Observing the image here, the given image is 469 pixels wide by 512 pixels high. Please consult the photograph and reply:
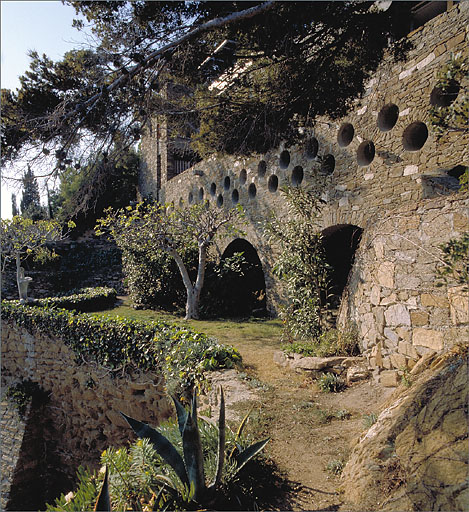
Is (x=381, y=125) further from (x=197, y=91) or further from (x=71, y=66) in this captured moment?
(x=71, y=66)

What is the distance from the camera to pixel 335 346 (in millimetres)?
4957

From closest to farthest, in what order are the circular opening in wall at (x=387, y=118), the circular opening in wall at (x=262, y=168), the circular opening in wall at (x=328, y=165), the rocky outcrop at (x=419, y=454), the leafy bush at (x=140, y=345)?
the rocky outcrop at (x=419, y=454) → the leafy bush at (x=140, y=345) → the circular opening in wall at (x=387, y=118) → the circular opening in wall at (x=328, y=165) → the circular opening in wall at (x=262, y=168)

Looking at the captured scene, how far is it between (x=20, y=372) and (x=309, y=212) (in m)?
7.08

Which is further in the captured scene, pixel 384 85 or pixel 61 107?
pixel 384 85

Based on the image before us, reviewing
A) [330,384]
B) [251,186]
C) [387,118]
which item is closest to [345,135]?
[387,118]

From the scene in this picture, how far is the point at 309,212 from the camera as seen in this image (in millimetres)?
6258

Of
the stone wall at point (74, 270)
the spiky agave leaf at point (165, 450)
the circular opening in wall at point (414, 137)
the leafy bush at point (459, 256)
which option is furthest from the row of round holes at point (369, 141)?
the stone wall at point (74, 270)

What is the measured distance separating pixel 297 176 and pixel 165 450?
21.2 feet

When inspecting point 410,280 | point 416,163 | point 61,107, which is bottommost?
point 410,280

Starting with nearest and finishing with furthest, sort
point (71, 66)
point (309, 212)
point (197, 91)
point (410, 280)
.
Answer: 1. point (410, 280)
2. point (71, 66)
3. point (197, 91)
4. point (309, 212)

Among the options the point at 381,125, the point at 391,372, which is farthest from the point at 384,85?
the point at 391,372

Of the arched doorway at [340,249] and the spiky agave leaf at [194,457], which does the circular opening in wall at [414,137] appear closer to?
the arched doorway at [340,249]

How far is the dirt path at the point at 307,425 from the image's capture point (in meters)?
2.46

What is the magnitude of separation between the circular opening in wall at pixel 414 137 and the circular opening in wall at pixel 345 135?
3.98 ft
